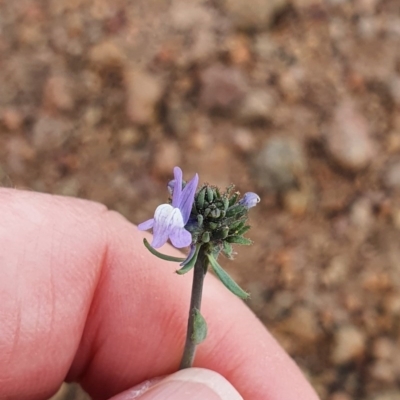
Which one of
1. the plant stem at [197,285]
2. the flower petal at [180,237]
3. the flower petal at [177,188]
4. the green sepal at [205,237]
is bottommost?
the plant stem at [197,285]

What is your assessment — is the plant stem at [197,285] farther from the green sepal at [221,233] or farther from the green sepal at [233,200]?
the green sepal at [233,200]

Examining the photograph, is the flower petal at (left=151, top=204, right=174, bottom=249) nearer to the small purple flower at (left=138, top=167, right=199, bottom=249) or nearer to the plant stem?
the small purple flower at (left=138, top=167, right=199, bottom=249)

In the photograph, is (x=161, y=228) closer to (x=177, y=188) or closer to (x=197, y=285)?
(x=177, y=188)

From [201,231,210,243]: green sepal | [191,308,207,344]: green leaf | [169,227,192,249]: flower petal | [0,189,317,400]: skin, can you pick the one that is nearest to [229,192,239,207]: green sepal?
[201,231,210,243]: green sepal

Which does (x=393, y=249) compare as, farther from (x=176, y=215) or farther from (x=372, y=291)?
(x=176, y=215)

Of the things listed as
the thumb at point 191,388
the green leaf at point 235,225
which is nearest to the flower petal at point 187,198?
the green leaf at point 235,225

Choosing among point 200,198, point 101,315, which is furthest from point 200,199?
point 101,315
